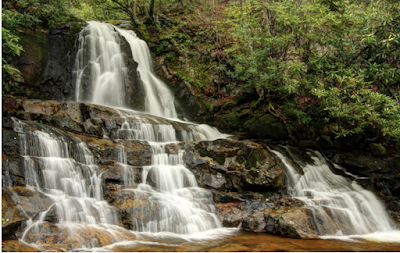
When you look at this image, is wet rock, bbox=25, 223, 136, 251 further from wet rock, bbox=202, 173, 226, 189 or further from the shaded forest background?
the shaded forest background

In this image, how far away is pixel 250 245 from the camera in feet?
18.8

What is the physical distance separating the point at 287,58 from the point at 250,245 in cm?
992

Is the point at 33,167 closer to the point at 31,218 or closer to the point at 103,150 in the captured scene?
the point at 31,218

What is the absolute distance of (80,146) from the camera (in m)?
7.55

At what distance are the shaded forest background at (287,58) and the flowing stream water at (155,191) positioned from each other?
216 cm

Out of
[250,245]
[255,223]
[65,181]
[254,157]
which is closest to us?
[250,245]

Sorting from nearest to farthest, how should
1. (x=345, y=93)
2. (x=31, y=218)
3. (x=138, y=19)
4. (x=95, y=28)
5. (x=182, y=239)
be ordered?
1. (x=31, y=218)
2. (x=182, y=239)
3. (x=345, y=93)
4. (x=95, y=28)
5. (x=138, y=19)

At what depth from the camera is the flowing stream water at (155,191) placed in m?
6.02

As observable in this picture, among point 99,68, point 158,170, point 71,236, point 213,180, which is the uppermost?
point 99,68

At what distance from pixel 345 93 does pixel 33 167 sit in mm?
9473

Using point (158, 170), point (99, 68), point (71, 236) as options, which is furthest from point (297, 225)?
point (99, 68)

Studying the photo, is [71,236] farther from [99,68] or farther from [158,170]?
[99,68]

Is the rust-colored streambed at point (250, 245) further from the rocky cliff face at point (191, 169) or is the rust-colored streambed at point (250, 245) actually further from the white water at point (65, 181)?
the white water at point (65, 181)

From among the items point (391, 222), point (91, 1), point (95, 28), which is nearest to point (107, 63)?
point (95, 28)
